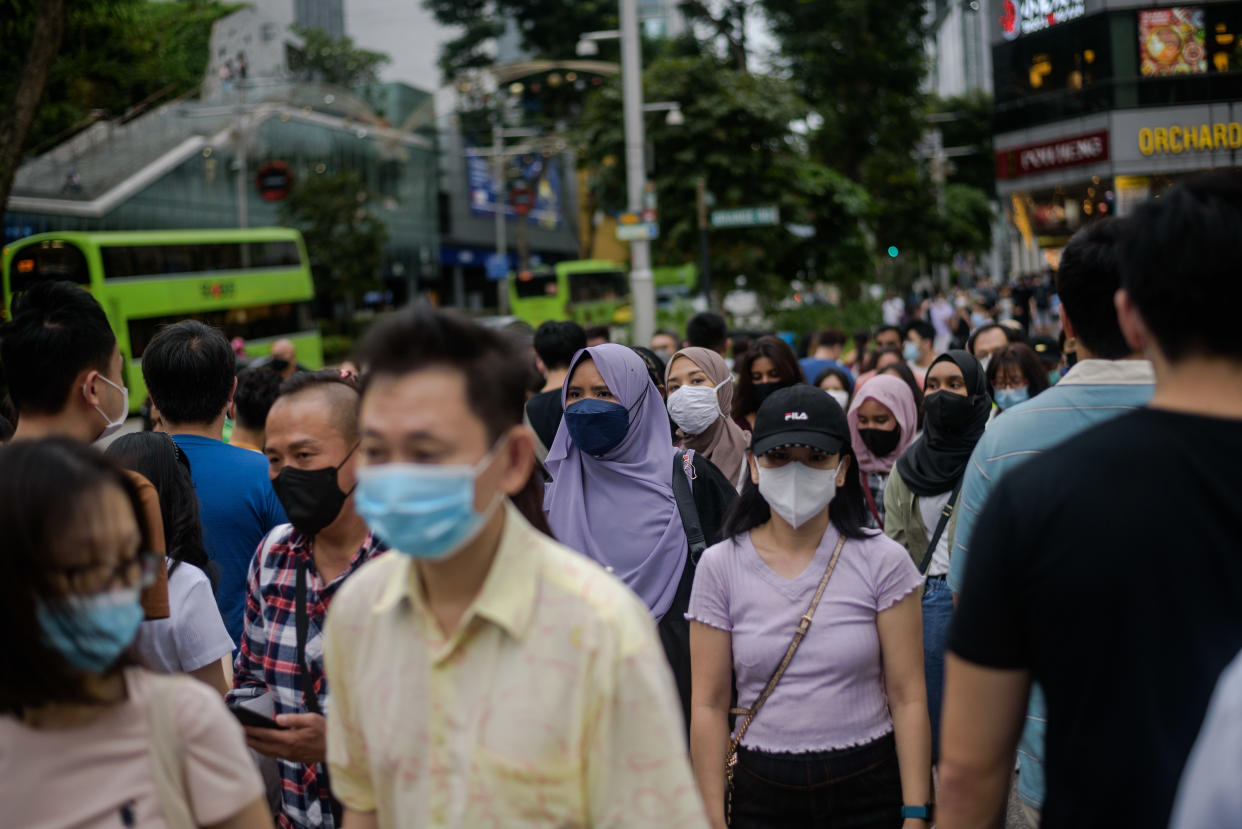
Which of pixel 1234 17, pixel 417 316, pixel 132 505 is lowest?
pixel 132 505

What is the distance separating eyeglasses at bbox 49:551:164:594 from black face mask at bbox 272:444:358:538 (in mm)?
928

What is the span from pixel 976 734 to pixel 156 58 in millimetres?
38002

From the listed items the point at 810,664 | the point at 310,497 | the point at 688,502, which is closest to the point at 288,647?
the point at 310,497

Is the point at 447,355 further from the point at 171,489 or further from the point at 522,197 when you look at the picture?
the point at 522,197

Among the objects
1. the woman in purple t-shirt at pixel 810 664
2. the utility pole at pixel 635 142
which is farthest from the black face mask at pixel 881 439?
the utility pole at pixel 635 142

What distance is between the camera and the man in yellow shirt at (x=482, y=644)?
190 cm

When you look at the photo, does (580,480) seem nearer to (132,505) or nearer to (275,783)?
(275,783)

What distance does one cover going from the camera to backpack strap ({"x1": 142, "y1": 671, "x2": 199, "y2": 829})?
6.61 feet

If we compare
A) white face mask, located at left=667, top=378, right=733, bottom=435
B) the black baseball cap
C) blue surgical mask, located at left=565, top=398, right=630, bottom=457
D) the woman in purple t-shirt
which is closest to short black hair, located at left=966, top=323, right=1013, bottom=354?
white face mask, located at left=667, top=378, right=733, bottom=435

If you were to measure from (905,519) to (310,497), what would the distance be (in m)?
2.97

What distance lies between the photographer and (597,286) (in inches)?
1560

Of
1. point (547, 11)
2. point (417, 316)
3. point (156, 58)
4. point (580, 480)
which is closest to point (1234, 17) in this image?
point (547, 11)

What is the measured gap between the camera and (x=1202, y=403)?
1.97 metres

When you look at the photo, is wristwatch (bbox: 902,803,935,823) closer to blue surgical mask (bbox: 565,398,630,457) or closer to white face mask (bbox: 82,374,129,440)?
blue surgical mask (bbox: 565,398,630,457)
